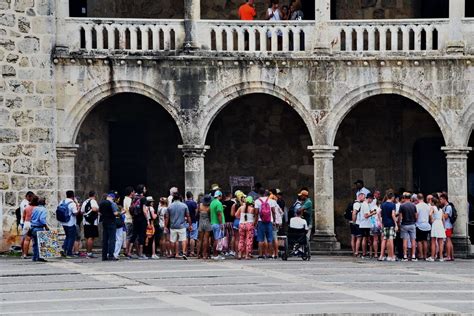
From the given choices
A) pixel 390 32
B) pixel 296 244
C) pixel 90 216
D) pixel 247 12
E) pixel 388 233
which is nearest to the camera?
pixel 296 244

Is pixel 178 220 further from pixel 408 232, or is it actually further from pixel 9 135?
pixel 408 232

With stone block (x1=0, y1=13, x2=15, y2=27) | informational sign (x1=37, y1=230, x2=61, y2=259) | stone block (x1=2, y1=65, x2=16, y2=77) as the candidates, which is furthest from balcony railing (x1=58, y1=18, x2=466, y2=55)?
informational sign (x1=37, y1=230, x2=61, y2=259)

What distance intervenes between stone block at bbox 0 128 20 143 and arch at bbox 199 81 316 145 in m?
4.21

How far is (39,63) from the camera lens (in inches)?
1287

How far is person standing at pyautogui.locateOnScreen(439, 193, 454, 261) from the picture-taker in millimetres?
A: 32250

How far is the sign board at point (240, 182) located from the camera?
3673cm

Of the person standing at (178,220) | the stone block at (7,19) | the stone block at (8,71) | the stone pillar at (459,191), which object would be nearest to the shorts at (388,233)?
the stone pillar at (459,191)

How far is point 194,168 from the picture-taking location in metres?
33.4

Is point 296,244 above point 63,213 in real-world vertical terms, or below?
below

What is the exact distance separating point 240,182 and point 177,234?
227 inches

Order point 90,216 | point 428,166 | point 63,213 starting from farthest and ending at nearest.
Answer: point 428,166 → point 90,216 → point 63,213

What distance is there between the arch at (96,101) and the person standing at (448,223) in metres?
6.17

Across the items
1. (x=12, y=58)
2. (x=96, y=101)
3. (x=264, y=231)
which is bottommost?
(x=264, y=231)

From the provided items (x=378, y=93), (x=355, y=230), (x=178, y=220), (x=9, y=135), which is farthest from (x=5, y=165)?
(x=378, y=93)
